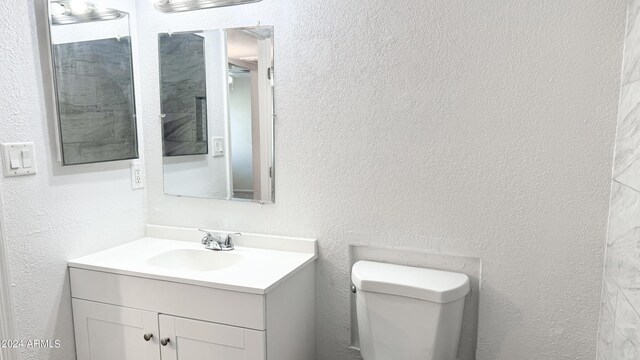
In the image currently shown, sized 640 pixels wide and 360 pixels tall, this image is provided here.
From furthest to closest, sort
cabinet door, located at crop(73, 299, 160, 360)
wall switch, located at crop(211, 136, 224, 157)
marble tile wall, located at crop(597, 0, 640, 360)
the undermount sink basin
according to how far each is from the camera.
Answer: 1. wall switch, located at crop(211, 136, 224, 157)
2. the undermount sink basin
3. cabinet door, located at crop(73, 299, 160, 360)
4. marble tile wall, located at crop(597, 0, 640, 360)

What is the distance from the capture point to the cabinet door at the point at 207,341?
143cm

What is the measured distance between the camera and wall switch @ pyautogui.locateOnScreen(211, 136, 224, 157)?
1.91 m

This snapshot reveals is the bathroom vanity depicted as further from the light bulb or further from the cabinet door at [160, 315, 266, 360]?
the light bulb

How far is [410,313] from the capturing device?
4.83 ft

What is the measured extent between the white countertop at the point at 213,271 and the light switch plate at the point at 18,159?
41cm

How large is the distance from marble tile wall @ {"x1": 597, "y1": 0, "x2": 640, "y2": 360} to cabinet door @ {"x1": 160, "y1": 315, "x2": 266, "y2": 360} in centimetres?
105

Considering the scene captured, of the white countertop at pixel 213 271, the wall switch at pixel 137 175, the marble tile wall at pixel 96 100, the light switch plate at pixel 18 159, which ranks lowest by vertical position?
the white countertop at pixel 213 271

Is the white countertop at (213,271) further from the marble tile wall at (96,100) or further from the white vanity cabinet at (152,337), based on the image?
the marble tile wall at (96,100)

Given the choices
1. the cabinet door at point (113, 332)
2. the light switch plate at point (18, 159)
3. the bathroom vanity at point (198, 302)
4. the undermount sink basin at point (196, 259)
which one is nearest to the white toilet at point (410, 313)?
the bathroom vanity at point (198, 302)

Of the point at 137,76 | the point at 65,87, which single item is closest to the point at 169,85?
the point at 137,76

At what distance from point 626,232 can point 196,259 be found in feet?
5.12

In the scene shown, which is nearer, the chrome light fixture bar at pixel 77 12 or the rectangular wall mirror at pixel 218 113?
the chrome light fixture bar at pixel 77 12

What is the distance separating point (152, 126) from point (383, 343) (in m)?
1.40

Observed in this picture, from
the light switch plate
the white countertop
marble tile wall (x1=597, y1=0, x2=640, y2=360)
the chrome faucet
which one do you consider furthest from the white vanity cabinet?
marble tile wall (x1=597, y1=0, x2=640, y2=360)
